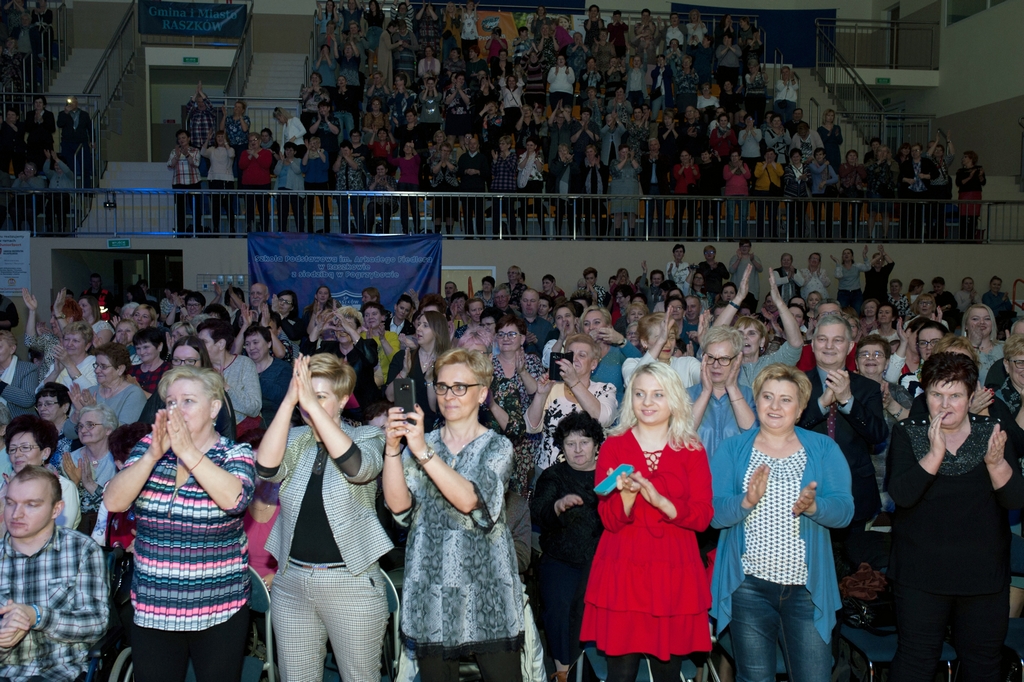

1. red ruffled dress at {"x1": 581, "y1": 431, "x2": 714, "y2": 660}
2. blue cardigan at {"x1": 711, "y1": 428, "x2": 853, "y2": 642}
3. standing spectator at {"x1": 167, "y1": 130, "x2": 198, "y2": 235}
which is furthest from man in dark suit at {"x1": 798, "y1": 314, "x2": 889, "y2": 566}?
standing spectator at {"x1": 167, "y1": 130, "x2": 198, "y2": 235}

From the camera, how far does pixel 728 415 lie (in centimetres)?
468

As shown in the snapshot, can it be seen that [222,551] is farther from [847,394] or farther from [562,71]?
[562,71]

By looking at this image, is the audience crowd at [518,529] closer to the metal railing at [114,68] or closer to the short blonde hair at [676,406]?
the short blonde hair at [676,406]

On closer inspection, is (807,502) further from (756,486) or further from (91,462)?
(91,462)

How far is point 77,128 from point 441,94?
586 cm

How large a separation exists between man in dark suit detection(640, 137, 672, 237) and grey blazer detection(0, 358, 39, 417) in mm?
9387

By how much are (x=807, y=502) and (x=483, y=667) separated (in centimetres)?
136

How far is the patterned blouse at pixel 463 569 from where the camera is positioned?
127 inches

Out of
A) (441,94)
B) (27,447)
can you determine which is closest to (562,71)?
(441,94)

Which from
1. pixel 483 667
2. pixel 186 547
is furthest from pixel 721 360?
pixel 186 547

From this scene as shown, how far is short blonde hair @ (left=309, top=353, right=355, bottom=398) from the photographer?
11.2 feet

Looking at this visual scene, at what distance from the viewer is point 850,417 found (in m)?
4.27

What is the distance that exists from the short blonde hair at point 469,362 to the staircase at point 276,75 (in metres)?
14.8

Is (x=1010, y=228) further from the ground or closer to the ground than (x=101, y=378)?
further from the ground
